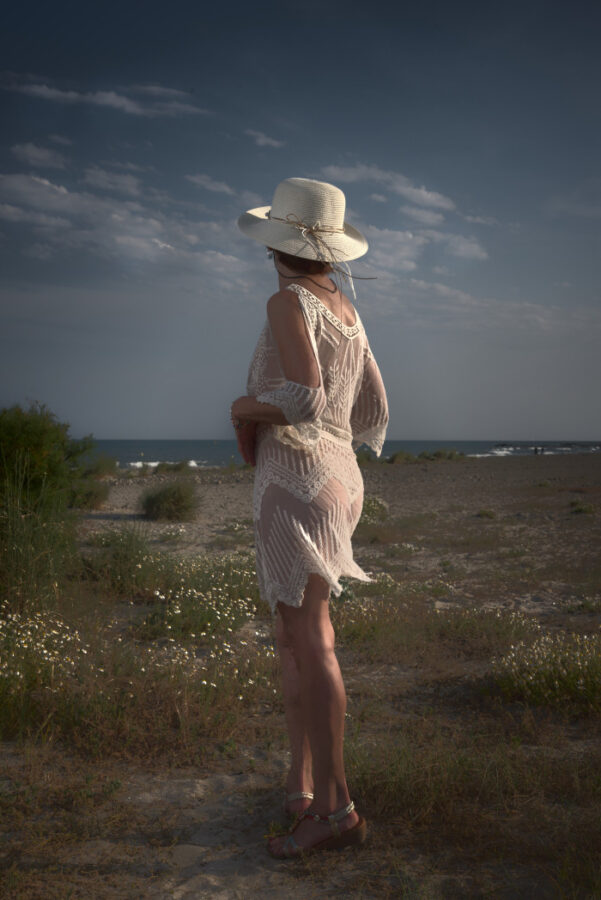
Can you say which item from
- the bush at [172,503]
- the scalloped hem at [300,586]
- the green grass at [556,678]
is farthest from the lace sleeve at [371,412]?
the bush at [172,503]

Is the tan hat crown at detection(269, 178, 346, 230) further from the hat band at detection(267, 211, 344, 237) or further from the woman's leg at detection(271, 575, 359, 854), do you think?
the woman's leg at detection(271, 575, 359, 854)

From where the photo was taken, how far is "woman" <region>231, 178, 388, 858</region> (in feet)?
7.51

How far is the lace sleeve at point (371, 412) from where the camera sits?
9.14 ft

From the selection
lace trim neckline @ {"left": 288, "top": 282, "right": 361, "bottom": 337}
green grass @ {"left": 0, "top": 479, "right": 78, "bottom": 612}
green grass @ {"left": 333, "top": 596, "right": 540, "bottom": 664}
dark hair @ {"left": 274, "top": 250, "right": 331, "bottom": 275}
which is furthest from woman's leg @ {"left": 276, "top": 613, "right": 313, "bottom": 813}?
green grass @ {"left": 0, "top": 479, "right": 78, "bottom": 612}

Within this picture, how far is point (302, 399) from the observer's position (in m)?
2.20

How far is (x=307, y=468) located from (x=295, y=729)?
1.08m

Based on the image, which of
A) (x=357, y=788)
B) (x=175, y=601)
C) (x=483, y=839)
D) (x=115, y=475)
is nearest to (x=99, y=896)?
(x=357, y=788)

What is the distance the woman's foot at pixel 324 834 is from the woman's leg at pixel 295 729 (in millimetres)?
196

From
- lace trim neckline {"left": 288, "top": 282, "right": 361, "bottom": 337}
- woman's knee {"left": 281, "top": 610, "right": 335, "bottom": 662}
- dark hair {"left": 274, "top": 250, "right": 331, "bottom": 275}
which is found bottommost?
woman's knee {"left": 281, "top": 610, "right": 335, "bottom": 662}

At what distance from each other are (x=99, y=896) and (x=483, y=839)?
1.44 m

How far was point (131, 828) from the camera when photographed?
2.62m

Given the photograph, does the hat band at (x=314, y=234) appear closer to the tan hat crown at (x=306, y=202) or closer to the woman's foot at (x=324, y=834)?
the tan hat crown at (x=306, y=202)

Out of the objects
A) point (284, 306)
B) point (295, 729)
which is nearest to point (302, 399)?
point (284, 306)

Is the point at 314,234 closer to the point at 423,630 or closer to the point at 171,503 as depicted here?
the point at 423,630
